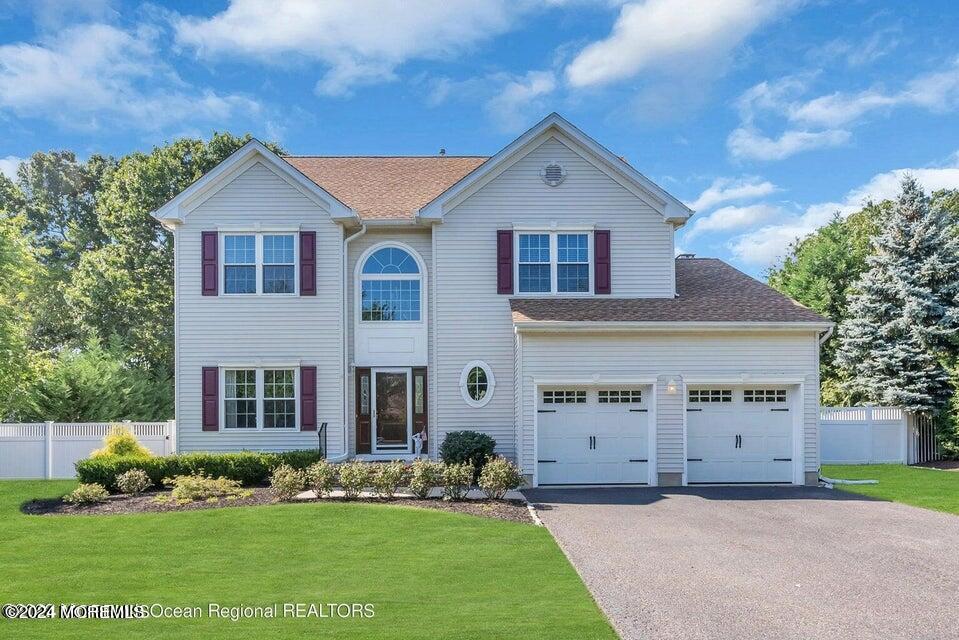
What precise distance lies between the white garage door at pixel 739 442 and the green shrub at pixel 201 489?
9.65 meters

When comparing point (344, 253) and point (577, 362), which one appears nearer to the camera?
point (577, 362)

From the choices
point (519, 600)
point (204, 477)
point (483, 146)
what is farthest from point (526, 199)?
point (519, 600)

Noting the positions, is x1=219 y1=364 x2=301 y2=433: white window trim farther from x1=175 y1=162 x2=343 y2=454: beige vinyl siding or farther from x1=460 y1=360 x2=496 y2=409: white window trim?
x1=460 y1=360 x2=496 y2=409: white window trim

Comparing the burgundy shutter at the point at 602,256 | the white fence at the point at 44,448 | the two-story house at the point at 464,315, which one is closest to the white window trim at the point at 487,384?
the two-story house at the point at 464,315

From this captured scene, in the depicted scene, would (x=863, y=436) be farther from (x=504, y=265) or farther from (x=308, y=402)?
(x=308, y=402)

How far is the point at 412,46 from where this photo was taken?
17.8m

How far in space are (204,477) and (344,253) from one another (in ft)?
19.4

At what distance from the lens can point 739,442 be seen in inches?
615

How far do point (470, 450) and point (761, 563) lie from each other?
22.9 feet

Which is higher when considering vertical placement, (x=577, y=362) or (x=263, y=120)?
(x=263, y=120)

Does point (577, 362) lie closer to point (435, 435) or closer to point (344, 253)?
Answer: point (435, 435)

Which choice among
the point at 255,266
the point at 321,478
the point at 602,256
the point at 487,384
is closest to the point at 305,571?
the point at 321,478

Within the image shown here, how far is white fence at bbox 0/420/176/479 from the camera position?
56.7 ft

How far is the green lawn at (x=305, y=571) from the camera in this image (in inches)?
260
